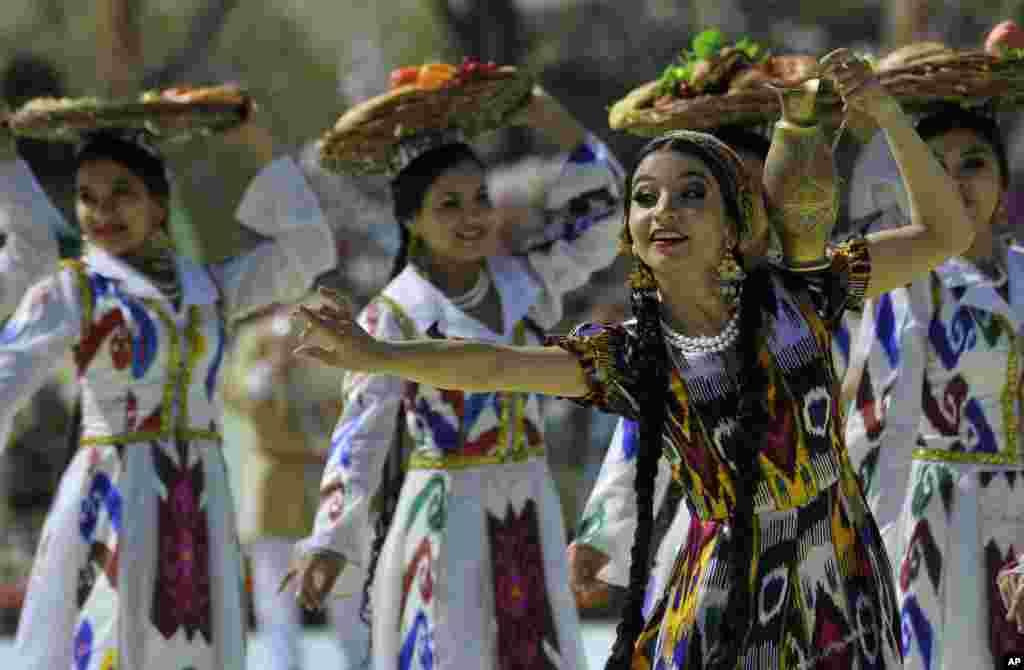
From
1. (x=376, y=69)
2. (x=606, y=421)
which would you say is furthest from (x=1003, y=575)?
(x=376, y=69)

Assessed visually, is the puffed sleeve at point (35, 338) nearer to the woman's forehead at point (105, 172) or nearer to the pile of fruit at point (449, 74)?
the woman's forehead at point (105, 172)

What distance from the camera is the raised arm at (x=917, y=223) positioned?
4.12m

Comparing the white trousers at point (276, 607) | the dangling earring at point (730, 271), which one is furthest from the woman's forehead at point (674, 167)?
the white trousers at point (276, 607)

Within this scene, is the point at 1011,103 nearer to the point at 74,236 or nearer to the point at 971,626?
the point at 971,626

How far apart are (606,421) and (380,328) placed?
511 cm

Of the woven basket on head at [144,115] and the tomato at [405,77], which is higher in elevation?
the tomato at [405,77]

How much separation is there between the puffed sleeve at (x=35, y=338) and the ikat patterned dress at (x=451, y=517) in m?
0.80

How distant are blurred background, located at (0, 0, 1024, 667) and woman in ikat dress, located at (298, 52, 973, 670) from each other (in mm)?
6625

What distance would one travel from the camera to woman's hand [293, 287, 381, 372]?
146 inches

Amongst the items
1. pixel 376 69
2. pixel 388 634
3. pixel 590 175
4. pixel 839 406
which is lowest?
pixel 388 634

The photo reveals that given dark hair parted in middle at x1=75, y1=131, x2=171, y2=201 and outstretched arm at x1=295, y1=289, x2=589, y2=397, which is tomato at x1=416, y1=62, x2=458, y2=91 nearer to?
dark hair parted in middle at x1=75, y1=131, x2=171, y2=201

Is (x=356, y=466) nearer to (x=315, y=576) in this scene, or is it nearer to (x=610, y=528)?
(x=315, y=576)

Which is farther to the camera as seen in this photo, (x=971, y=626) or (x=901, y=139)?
(x=971, y=626)

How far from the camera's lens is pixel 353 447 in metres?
5.71
